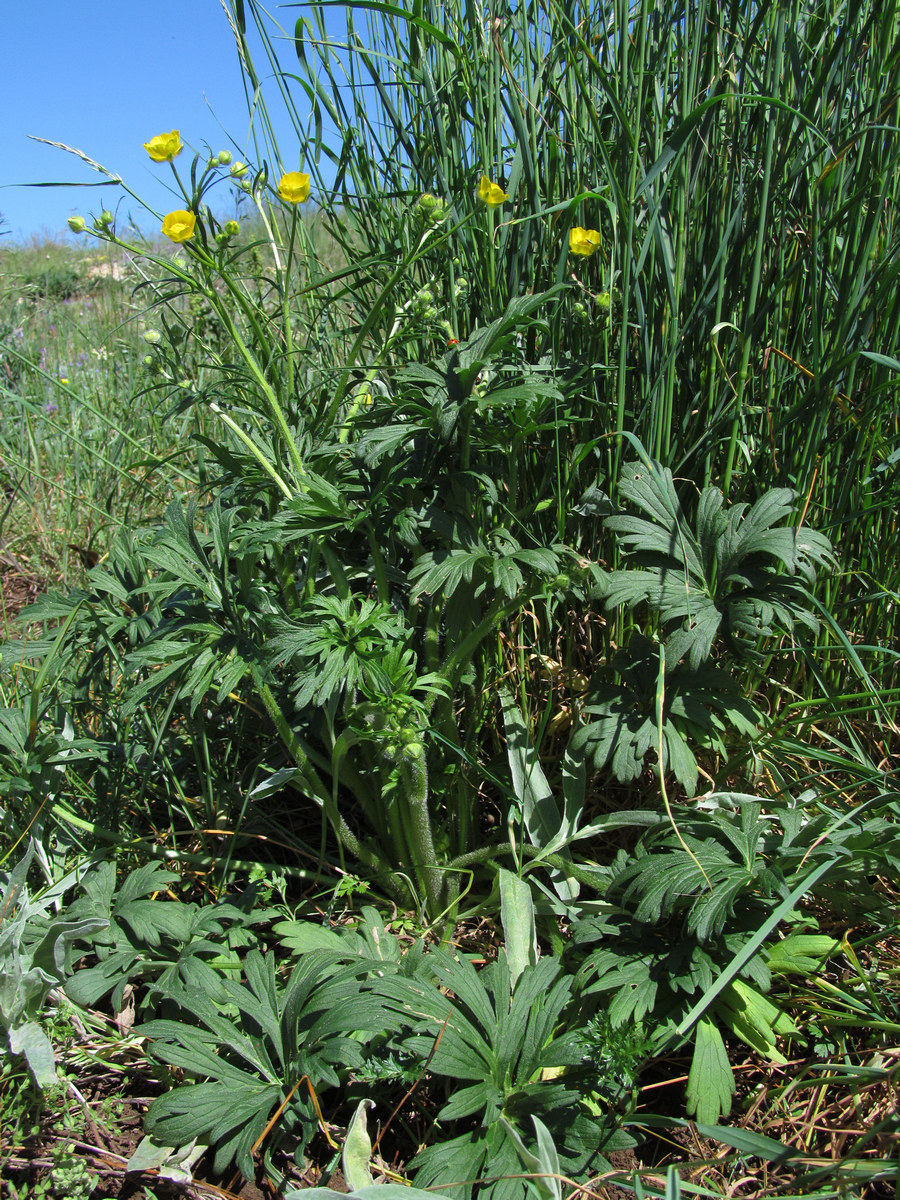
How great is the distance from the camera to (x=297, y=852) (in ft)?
5.51

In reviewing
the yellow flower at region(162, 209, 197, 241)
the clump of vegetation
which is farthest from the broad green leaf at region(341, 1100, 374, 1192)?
the yellow flower at region(162, 209, 197, 241)

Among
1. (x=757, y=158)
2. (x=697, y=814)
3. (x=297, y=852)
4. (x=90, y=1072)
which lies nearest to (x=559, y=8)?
(x=757, y=158)

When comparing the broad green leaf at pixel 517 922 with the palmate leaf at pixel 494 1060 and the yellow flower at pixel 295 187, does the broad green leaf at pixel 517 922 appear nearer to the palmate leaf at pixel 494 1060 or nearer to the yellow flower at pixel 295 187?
the palmate leaf at pixel 494 1060

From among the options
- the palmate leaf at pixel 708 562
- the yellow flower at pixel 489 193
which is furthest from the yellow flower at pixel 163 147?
the palmate leaf at pixel 708 562

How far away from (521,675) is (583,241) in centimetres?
80

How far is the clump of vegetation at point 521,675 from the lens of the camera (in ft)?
3.72

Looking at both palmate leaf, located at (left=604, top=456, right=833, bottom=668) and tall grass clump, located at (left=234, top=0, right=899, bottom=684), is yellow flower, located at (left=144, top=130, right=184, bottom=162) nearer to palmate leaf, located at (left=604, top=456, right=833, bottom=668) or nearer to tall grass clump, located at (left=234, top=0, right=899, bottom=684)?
tall grass clump, located at (left=234, top=0, right=899, bottom=684)

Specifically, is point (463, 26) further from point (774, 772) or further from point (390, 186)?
point (774, 772)

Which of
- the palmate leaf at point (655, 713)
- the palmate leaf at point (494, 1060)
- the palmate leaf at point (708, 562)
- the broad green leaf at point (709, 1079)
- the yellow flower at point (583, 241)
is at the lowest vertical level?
the broad green leaf at point (709, 1079)

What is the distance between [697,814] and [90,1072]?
3.51ft

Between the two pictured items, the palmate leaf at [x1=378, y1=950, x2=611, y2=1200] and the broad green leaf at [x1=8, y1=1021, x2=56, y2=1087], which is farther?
the broad green leaf at [x1=8, y1=1021, x2=56, y2=1087]

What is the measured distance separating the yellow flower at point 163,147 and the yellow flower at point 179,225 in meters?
0.09

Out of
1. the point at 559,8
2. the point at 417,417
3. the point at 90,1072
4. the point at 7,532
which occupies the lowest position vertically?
the point at 90,1072

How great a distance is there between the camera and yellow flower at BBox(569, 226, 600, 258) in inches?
55.9
